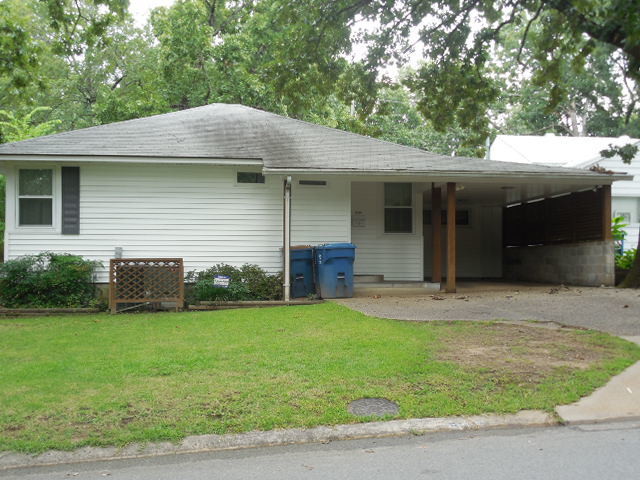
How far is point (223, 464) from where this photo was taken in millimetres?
4047

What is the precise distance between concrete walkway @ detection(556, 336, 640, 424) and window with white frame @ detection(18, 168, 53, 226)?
1135 cm

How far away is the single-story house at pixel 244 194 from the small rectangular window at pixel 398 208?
0.03m

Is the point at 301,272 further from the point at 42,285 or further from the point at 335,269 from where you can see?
the point at 42,285

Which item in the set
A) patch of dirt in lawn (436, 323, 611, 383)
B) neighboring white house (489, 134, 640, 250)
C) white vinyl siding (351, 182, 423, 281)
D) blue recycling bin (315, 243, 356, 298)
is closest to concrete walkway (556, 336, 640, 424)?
patch of dirt in lawn (436, 323, 611, 383)

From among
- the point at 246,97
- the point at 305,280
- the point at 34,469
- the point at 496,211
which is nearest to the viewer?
the point at 34,469

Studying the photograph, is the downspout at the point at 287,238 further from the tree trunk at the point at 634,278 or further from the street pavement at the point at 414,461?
the tree trunk at the point at 634,278

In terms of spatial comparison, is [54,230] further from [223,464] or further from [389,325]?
[223,464]

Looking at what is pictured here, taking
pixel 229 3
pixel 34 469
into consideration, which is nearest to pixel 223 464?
pixel 34 469

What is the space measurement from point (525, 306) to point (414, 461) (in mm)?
6985

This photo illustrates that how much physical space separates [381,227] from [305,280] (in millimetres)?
3169

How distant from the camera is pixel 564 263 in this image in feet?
50.8

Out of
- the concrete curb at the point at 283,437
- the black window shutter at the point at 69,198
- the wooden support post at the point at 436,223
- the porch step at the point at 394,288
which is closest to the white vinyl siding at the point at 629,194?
the wooden support post at the point at 436,223

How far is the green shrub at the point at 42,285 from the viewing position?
11.6 metres

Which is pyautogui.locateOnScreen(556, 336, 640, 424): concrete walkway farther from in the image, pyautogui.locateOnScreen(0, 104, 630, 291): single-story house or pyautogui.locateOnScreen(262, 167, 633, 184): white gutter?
pyautogui.locateOnScreen(0, 104, 630, 291): single-story house
